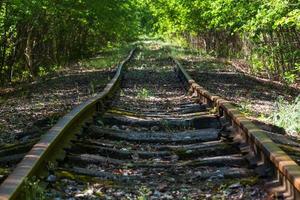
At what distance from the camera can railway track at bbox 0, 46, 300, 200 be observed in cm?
414

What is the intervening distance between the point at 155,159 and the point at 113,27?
87.5 ft

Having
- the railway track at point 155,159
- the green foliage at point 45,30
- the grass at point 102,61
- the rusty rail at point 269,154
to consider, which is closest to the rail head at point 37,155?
Result: the railway track at point 155,159

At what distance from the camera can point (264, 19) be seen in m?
11.1

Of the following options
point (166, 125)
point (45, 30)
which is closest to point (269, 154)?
point (166, 125)

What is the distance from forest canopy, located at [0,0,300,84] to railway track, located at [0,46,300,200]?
361 centimetres

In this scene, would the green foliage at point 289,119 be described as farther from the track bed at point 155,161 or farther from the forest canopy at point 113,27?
the forest canopy at point 113,27

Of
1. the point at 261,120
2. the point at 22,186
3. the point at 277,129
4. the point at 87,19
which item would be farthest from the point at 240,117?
the point at 87,19

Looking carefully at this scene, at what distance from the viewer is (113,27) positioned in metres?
31.6

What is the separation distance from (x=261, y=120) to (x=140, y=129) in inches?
70.8

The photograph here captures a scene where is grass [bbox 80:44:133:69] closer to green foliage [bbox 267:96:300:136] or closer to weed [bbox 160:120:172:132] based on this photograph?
green foliage [bbox 267:96:300:136]

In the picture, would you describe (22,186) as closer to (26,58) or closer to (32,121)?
(32,121)

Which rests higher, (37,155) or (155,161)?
(37,155)

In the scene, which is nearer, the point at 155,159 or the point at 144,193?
the point at 144,193

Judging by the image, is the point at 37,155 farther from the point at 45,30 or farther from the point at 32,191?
the point at 45,30
